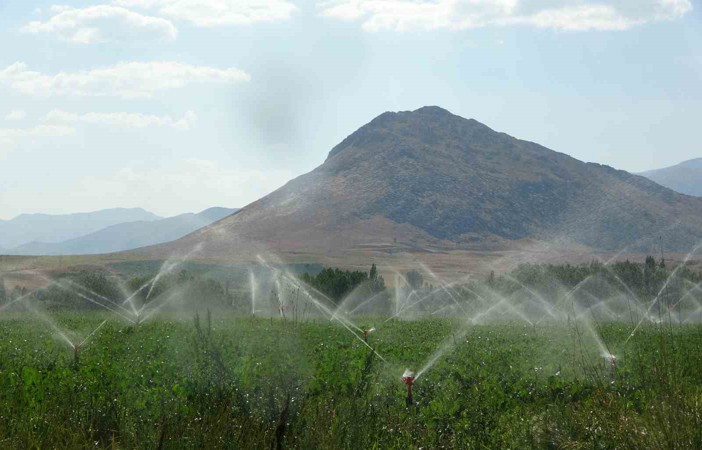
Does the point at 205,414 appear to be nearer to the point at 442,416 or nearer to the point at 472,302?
the point at 442,416

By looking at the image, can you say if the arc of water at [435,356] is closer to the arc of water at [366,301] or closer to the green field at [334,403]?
the green field at [334,403]

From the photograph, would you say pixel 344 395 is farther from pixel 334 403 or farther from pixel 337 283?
pixel 337 283

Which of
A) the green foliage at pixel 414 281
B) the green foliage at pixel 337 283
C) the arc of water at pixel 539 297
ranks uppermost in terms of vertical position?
the green foliage at pixel 337 283

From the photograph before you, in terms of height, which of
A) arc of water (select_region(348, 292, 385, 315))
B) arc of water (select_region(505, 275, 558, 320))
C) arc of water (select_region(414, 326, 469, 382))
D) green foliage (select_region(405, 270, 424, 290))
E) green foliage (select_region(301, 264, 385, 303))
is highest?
arc of water (select_region(414, 326, 469, 382))

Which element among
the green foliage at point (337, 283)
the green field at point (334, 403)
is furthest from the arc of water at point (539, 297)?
the green field at point (334, 403)

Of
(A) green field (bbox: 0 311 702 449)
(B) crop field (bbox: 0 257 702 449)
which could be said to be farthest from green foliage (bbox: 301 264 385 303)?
(A) green field (bbox: 0 311 702 449)

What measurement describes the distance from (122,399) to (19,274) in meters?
113

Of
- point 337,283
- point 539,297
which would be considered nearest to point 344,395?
point 539,297

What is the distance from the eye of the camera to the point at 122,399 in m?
10.3

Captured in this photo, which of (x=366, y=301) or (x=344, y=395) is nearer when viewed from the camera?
(x=344, y=395)

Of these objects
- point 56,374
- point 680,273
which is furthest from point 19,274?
point 56,374

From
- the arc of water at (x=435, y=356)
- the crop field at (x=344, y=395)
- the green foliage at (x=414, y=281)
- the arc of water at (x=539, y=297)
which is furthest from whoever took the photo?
the green foliage at (x=414, y=281)

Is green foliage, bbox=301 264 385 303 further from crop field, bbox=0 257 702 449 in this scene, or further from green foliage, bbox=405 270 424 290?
crop field, bbox=0 257 702 449

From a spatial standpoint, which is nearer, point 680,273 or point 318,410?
point 318,410
